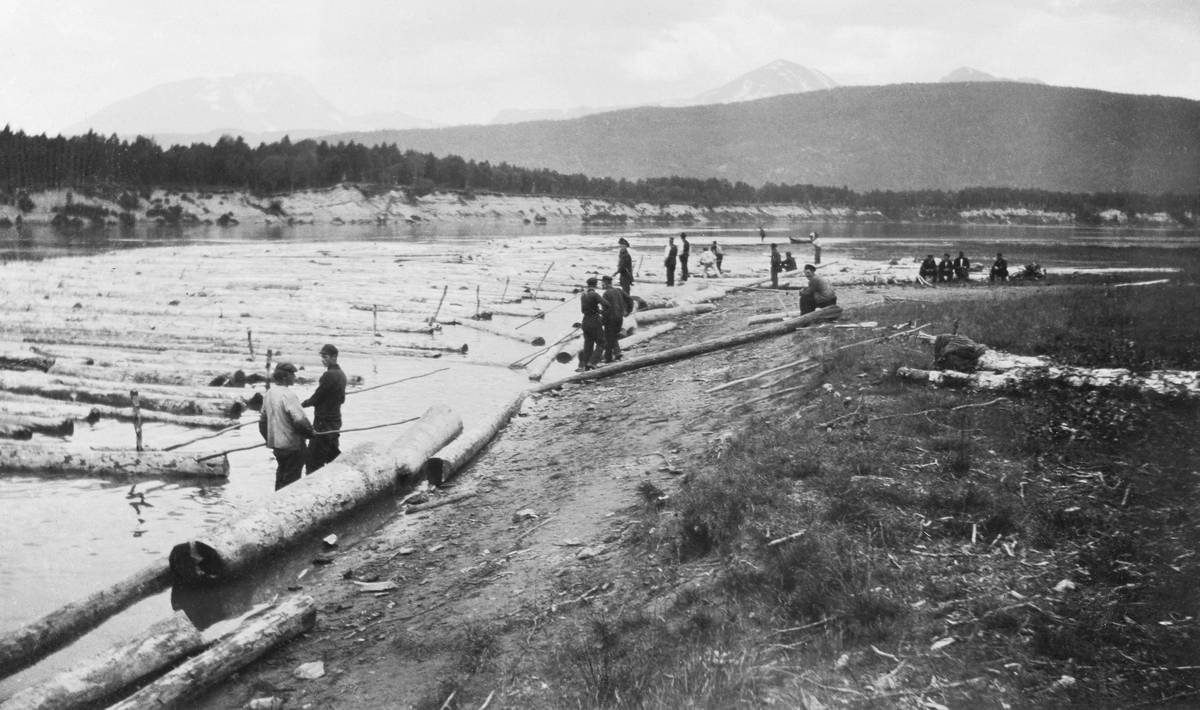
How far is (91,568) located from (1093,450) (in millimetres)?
10549

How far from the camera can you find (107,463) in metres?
11.6

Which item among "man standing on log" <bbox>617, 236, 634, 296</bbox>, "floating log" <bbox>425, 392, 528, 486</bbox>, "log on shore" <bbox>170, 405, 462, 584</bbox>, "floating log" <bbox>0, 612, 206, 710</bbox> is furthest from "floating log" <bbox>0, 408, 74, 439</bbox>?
"man standing on log" <bbox>617, 236, 634, 296</bbox>

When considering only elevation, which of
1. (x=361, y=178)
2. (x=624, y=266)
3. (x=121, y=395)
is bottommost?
(x=121, y=395)

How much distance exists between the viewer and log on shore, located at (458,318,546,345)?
75.1 ft

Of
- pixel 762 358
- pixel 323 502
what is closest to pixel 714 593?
pixel 323 502

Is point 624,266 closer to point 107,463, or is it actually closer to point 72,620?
point 107,463

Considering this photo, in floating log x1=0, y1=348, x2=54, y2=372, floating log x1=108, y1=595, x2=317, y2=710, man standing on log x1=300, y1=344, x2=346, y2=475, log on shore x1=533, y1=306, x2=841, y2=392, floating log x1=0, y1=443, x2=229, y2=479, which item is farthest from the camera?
log on shore x1=533, y1=306, x2=841, y2=392

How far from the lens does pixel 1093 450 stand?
329 inches

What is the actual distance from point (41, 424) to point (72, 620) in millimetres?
7425

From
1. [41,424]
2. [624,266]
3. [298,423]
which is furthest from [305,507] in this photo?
[624,266]

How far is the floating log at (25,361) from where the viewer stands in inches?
675

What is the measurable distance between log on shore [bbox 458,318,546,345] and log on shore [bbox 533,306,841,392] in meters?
4.39

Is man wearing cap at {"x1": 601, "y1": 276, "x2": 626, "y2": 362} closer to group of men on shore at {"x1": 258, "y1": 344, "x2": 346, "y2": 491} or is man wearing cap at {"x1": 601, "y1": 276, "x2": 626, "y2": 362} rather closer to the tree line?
group of men on shore at {"x1": 258, "y1": 344, "x2": 346, "y2": 491}

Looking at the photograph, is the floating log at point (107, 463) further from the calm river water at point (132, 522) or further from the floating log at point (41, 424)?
the floating log at point (41, 424)
